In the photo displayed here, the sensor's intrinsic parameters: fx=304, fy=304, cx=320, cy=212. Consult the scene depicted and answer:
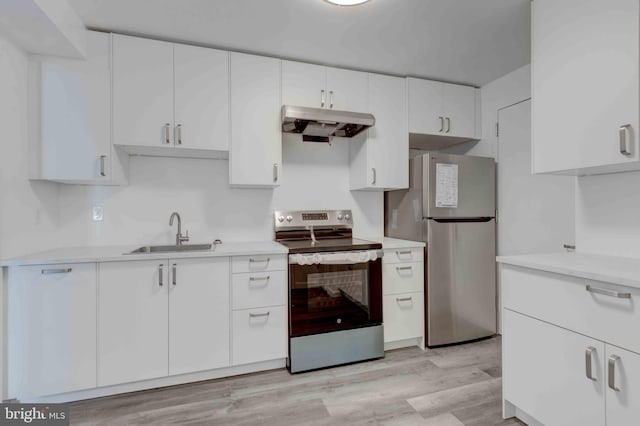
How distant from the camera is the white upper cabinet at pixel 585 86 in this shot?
135 centimetres

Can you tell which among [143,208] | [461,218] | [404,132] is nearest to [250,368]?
[143,208]

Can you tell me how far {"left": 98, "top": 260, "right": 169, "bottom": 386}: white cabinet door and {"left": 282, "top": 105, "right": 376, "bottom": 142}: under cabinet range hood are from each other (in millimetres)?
1366

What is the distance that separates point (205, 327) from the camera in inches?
80.2

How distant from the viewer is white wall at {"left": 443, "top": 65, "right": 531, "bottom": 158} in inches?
103

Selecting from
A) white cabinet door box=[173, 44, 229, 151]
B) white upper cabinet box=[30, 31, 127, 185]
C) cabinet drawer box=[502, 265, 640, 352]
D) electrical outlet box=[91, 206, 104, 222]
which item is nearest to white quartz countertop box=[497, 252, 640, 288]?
cabinet drawer box=[502, 265, 640, 352]

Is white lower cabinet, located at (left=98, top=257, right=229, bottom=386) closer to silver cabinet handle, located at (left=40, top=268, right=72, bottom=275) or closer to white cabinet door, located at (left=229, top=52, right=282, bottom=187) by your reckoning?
silver cabinet handle, located at (left=40, top=268, right=72, bottom=275)

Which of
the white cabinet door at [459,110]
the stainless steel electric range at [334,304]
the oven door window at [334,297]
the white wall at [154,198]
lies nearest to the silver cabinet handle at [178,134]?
the white wall at [154,198]

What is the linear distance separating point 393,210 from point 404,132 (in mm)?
747

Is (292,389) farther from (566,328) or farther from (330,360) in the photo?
(566,328)

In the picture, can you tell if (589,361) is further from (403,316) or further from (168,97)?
(168,97)

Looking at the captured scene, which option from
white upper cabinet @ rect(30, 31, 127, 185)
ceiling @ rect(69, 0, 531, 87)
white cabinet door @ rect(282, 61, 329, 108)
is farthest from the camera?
white cabinet door @ rect(282, 61, 329, 108)

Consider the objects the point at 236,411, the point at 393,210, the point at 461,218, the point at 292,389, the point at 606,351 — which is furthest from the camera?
the point at 393,210

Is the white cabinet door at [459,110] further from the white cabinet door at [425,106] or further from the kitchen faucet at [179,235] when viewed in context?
the kitchen faucet at [179,235]

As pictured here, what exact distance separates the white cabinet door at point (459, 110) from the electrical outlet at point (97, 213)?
119 inches
